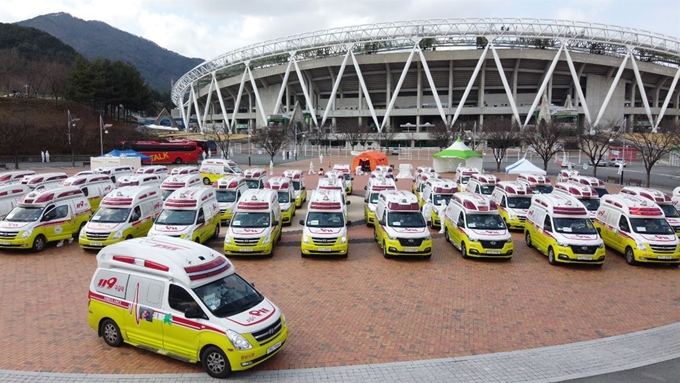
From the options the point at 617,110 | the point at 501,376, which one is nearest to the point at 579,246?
the point at 501,376

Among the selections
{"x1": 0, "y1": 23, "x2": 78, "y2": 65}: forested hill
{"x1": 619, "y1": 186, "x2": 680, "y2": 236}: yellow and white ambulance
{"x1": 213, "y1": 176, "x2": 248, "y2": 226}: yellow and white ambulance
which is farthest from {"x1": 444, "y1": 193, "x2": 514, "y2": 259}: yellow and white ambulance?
{"x1": 0, "y1": 23, "x2": 78, "y2": 65}: forested hill

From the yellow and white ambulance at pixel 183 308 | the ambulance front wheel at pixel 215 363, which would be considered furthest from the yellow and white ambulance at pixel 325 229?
the ambulance front wheel at pixel 215 363

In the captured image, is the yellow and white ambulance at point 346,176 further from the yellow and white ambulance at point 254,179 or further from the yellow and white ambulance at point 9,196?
the yellow and white ambulance at point 9,196

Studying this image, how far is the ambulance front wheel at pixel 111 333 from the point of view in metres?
8.07

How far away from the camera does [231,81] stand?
104000 millimetres

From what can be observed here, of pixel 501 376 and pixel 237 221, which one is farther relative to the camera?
pixel 237 221

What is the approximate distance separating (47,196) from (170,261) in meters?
11.4

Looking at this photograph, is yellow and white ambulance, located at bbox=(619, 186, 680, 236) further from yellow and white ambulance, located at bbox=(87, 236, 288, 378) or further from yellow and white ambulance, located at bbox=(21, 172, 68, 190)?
yellow and white ambulance, located at bbox=(21, 172, 68, 190)

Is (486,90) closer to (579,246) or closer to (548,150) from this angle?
(548,150)

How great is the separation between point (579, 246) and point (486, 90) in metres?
86.3

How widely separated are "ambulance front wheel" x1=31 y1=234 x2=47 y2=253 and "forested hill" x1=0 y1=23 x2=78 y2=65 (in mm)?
124622

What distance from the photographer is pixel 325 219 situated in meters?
15.4

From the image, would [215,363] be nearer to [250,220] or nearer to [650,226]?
[250,220]

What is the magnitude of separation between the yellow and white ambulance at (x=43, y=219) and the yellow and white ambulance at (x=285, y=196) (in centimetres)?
790
